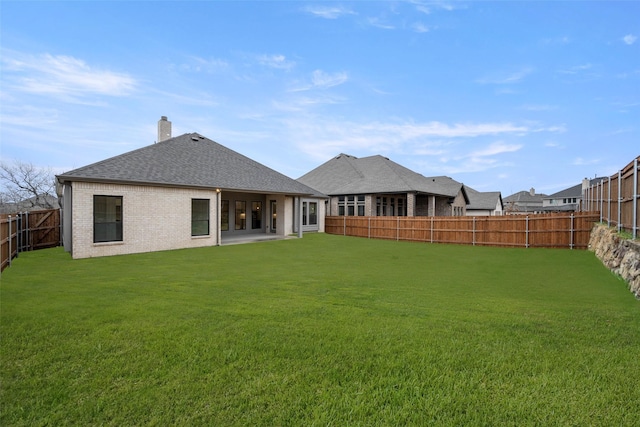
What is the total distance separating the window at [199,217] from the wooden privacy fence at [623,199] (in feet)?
51.7

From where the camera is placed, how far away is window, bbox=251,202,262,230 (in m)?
21.2

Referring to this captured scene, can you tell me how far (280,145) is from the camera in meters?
28.3

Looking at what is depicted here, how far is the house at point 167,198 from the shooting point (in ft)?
38.1

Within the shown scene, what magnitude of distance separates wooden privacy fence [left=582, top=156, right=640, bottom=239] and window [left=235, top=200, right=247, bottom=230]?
18.4 metres

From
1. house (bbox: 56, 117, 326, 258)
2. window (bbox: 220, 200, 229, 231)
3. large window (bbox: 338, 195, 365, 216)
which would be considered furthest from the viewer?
large window (bbox: 338, 195, 365, 216)

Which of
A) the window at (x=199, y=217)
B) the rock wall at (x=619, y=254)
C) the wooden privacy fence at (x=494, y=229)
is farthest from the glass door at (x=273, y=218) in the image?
the rock wall at (x=619, y=254)

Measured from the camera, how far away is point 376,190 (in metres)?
25.3

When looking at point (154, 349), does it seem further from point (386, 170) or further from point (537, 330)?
point (386, 170)

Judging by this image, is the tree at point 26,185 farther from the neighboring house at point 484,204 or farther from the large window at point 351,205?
the neighboring house at point 484,204

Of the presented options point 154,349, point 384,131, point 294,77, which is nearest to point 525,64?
point 294,77

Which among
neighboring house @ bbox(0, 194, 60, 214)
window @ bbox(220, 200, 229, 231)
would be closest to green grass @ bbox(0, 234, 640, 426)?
window @ bbox(220, 200, 229, 231)

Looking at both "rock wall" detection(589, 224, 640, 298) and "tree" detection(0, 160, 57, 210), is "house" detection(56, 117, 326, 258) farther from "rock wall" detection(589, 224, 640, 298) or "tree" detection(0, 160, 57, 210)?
"tree" detection(0, 160, 57, 210)

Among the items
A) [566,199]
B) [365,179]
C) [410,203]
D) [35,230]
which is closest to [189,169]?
[35,230]

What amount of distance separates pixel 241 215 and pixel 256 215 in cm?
122
